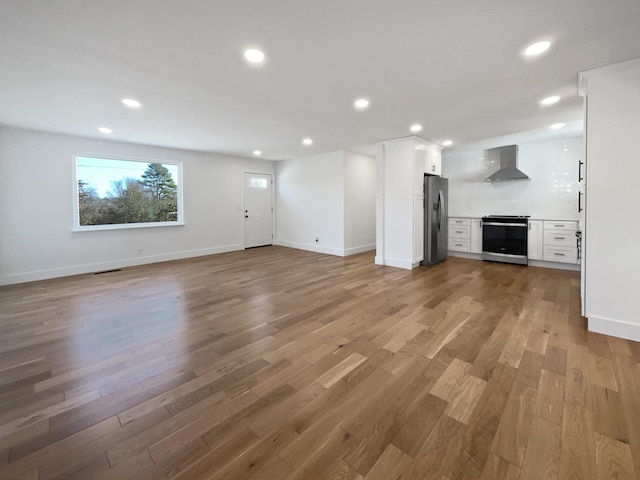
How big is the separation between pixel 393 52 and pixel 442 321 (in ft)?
8.66

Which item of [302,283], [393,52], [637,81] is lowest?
[302,283]

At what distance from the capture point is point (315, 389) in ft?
6.28

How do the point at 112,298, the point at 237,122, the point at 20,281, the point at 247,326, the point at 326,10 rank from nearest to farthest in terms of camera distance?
1. the point at 326,10
2. the point at 247,326
3. the point at 112,298
4. the point at 237,122
5. the point at 20,281

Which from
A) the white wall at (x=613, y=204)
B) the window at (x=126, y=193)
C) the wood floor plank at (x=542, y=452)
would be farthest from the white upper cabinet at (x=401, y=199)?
the window at (x=126, y=193)

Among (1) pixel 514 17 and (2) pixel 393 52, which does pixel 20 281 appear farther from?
A: (1) pixel 514 17

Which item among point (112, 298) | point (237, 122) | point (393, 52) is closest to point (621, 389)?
point (393, 52)

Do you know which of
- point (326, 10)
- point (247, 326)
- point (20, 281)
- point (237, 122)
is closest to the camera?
point (326, 10)

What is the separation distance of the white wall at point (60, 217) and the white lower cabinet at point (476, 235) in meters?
6.44

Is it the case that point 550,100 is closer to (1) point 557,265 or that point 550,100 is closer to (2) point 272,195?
(1) point 557,265

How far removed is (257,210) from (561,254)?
7.10 m

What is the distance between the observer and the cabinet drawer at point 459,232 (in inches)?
248

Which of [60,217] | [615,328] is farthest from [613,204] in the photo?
[60,217]

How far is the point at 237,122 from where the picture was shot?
4305 mm

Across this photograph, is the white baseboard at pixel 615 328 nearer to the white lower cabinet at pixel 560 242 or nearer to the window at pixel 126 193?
the white lower cabinet at pixel 560 242
